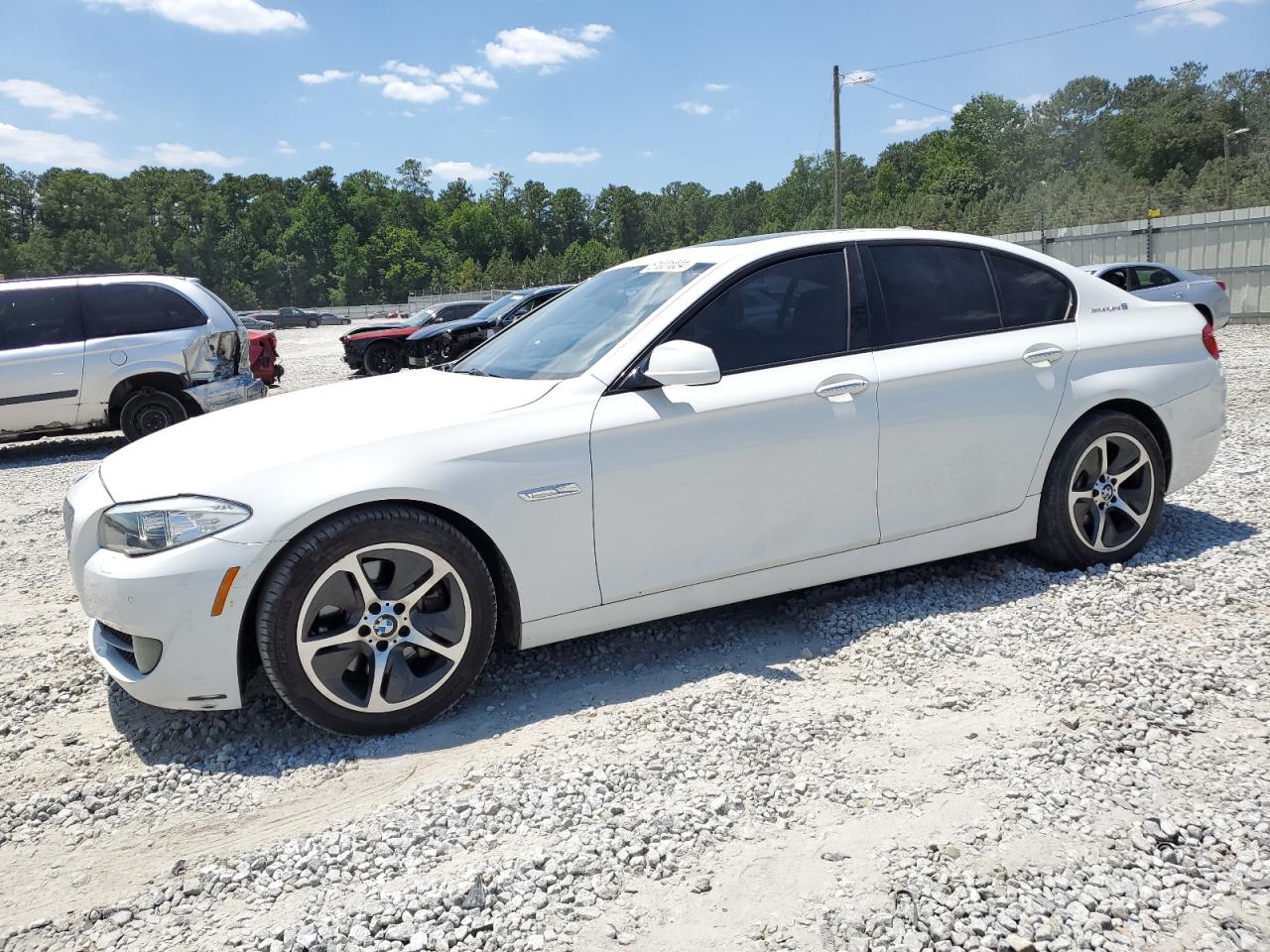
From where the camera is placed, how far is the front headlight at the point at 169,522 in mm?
3043

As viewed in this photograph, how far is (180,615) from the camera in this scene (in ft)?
9.87

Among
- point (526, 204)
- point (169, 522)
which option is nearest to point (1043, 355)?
point (169, 522)

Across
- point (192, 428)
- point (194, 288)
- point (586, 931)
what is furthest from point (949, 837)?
point (194, 288)

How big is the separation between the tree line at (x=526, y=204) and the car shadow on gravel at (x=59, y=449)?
Answer: 47.3 m

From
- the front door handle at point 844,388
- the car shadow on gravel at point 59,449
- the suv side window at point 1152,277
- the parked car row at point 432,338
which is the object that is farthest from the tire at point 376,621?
the suv side window at point 1152,277

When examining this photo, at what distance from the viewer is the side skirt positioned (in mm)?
3471

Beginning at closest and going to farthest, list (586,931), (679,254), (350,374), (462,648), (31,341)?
(586,931) < (462,648) < (679,254) < (31,341) < (350,374)

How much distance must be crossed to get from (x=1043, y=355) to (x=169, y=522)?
146 inches

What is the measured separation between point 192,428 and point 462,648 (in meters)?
1.51

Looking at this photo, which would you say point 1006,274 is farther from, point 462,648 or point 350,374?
point 350,374

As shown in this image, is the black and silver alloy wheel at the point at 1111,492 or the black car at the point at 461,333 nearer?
the black and silver alloy wheel at the point at 1111,492

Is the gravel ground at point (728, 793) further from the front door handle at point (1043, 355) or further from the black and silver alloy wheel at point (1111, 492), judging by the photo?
the front door handle at point (1043, 355)

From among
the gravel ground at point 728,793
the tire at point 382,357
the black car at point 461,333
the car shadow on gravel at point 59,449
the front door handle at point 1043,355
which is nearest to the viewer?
the gravel ground at point 728,793

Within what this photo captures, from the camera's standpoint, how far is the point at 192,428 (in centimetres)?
375
